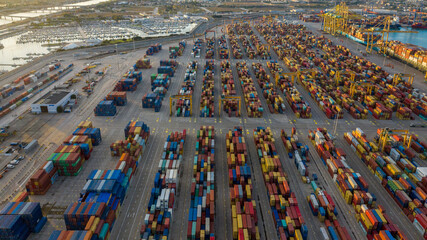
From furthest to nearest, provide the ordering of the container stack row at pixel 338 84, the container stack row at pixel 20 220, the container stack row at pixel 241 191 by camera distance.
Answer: the container stack row at pixel 338 84 < the container stack row at pixel 241 191 < the container stack row at pixel 20 220

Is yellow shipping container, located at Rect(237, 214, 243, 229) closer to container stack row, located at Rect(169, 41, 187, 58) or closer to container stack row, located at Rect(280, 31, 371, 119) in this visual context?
container stack row, located at Rect(280, 31, 371, 119)

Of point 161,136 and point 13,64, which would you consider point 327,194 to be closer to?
point 161,136

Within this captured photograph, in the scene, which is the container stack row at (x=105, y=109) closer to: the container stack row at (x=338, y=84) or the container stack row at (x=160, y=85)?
the container stack row at (x=160, y=85)

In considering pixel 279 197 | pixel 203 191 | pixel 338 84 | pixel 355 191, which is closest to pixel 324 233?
pixel 279 197

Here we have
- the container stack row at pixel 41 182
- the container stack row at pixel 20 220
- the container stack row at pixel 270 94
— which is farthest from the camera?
the container stack row at pixel 270 94

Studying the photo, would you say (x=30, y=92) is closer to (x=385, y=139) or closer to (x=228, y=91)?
(x=228, y=91)

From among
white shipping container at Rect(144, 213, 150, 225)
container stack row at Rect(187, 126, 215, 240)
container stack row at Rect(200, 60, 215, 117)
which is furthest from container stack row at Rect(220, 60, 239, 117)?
white shipping container at Rect(144, 213, 150, 225)

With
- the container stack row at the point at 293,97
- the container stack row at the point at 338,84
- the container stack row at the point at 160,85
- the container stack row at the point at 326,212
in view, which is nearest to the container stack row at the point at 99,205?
the container stack row at the point at 326,212
